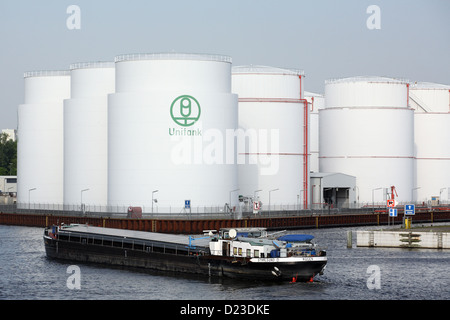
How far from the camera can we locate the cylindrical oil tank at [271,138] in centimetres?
13200

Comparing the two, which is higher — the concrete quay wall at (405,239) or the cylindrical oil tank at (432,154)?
the cylindrical oil tank at (432,154)

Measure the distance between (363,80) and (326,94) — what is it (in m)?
6.89

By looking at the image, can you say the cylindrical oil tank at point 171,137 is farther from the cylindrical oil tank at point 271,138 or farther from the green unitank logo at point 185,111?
the cylindrical oil tank at point 271,138

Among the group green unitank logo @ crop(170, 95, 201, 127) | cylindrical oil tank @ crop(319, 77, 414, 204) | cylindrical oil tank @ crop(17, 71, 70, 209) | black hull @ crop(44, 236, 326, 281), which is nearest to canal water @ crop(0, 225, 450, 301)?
black hull @ crop(44, 236, 326, 281)

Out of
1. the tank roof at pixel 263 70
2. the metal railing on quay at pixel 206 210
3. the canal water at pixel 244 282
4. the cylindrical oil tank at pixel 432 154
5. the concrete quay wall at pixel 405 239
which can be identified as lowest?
the canal water at pixel 244 282

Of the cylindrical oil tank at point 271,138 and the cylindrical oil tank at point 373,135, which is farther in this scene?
the cylindrical oil tank at point 373,135

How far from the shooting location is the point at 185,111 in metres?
115

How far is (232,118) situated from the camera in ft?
392

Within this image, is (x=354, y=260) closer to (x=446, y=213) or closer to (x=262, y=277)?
(x=262, y=277)

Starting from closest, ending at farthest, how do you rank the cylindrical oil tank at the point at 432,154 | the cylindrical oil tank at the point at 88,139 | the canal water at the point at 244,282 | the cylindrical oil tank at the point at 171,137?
the canal water at the point at 244,282
the cylindrical oil tank at the point at 171,137
the cylindrical oil tank at the point at 88,139
the cylindrical oil tank at the point at 432,154

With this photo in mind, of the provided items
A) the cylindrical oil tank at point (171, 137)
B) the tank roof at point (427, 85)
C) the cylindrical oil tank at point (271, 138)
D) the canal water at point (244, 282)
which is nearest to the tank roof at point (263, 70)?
the cylindrical oil tank at point (271, 138)

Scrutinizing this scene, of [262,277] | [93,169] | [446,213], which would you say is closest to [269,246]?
[262,277]

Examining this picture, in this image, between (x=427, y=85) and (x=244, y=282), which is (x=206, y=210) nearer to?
(x=244, y=282)

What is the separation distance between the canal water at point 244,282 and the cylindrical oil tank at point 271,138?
43.7 meters
